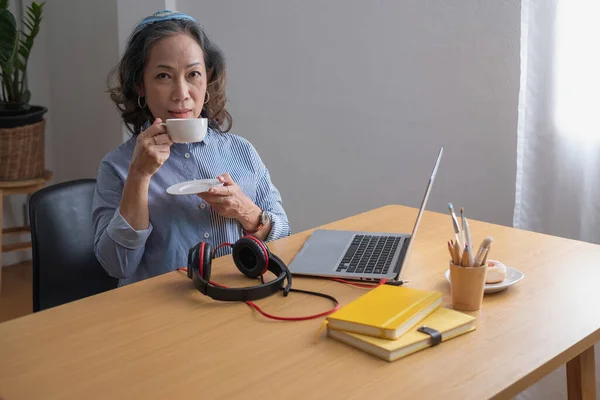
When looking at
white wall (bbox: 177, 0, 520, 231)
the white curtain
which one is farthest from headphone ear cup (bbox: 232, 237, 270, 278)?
white wall (bbox: 177, 0, 520, 231)

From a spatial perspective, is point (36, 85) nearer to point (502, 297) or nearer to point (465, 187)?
point (465, 187)

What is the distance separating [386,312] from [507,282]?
33 centimetres

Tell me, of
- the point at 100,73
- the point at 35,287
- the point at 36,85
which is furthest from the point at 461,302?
the point at 36,85

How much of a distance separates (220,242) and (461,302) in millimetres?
691

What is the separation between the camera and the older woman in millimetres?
1657

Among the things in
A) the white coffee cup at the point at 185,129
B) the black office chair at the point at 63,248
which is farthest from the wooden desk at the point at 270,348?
the black office chair at the point at 63,248

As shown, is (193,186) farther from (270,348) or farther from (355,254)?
(270,348)

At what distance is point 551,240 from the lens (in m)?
1.75

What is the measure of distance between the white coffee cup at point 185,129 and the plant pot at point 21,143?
181 centimetres

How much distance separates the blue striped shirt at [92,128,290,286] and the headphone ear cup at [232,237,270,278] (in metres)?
0.27

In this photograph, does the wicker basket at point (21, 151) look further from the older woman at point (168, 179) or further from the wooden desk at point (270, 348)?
the wooden desk at point (270, 348)

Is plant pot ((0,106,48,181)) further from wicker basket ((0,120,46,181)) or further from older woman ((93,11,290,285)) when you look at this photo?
older woman ((93,11,290,285))

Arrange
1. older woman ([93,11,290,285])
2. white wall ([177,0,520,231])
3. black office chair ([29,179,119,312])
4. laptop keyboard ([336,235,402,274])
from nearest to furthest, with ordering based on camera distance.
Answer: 1. laptop keyboard ([336,235,402,274])
2. older woman ([93,11,290,285])
3. black office chair ([29,179,119,312])
4. white wall ([177,0,520,231])

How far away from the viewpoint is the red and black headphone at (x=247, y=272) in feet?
4.54
